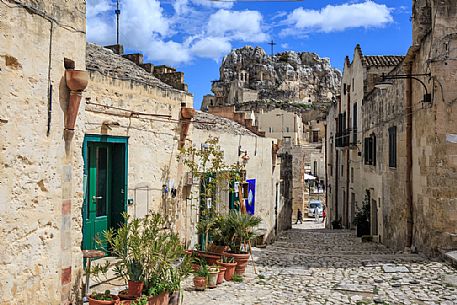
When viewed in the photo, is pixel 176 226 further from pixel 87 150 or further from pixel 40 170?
pixel 40 170

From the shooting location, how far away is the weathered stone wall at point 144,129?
771cm

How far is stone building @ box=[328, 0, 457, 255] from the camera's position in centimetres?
1063

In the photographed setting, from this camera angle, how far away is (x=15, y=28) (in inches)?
189

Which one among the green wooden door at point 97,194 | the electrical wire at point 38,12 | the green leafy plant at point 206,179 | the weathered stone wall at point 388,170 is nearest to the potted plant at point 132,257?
the green wooden door at point 97,194

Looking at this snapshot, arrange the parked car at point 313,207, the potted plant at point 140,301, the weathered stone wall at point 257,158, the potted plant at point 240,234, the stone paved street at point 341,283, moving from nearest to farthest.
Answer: the potted plant at point 140,301
the stone paved street at point 341,283
the potted plant at point 240,234
the weathered stone wall at point 257,158
the parked car at point 313,207

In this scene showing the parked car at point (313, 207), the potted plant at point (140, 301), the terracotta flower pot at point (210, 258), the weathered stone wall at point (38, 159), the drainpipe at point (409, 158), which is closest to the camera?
the weathered stone wall at point (38, 159)

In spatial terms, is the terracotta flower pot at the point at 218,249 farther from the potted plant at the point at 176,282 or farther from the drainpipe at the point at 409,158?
the drainpipe at the point at 409,158

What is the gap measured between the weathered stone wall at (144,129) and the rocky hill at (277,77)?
232 feet

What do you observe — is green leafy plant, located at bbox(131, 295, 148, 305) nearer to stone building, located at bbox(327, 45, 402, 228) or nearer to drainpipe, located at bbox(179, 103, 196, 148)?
drainpipe, located at bbox(179, 103, 196, 148)

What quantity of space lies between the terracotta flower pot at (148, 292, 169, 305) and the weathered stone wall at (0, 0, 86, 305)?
0.97 metres

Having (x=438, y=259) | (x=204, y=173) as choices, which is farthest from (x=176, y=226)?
(x=438, y=259)

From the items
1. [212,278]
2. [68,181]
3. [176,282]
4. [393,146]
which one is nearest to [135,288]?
[176,282]

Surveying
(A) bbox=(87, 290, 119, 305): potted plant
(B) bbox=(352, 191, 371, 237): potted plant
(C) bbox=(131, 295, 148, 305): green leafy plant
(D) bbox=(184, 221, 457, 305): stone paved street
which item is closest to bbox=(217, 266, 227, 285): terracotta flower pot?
(D) bbox=(184, 221, 457, 305): stone paved street

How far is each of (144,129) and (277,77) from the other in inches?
3148
